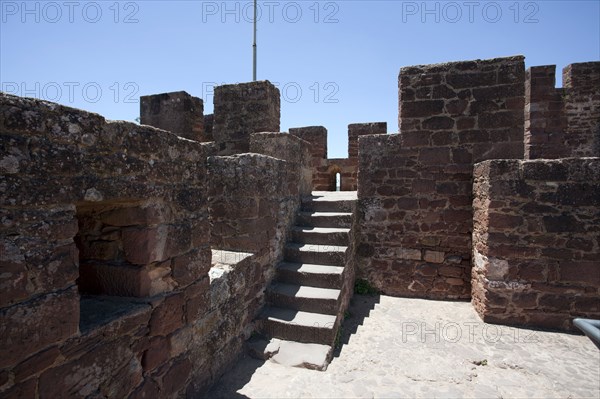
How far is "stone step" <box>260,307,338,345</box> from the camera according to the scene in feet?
11.8

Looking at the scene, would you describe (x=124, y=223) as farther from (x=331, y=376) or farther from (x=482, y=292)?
(x=482, y=292)

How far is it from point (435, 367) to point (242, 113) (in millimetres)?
5271

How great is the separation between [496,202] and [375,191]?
1.85m

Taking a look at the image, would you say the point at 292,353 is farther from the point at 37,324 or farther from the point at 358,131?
the point at 358,131

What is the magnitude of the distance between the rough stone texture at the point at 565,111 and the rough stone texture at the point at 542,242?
254 inches

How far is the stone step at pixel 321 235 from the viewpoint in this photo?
4703 mm

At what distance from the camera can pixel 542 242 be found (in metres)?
4.32

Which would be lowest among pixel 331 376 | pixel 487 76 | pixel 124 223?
pixel 331 376

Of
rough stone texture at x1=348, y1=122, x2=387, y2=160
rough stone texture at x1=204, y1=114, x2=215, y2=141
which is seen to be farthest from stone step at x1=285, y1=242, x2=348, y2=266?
rough stone texture at x1=348, y1=122, x2=387, y2=160

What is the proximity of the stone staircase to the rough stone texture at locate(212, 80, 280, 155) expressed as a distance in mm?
2107

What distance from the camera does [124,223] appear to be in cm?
213

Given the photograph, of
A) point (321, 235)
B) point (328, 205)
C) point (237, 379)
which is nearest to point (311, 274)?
point (321, 235)

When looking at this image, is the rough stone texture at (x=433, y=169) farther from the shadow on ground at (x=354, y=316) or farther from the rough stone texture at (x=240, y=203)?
the rough stone texture at (x=240, y=203)

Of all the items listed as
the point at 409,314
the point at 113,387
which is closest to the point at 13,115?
the point at 113,387
